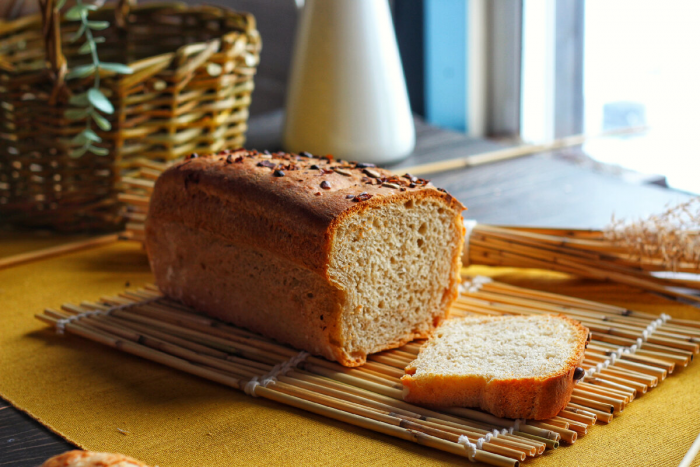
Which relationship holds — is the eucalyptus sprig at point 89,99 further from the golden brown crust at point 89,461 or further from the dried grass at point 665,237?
the dried grass at point 665,237

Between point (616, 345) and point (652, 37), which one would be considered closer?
point (616, 345)

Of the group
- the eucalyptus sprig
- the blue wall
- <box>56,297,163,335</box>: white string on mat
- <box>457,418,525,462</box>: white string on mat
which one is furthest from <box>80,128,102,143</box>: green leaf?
the blue wall

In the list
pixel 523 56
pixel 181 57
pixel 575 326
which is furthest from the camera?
pixel 523 56

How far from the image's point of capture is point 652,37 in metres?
2.59

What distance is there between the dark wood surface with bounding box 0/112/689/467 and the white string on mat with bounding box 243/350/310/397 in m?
0.82

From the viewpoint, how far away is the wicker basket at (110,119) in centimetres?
175

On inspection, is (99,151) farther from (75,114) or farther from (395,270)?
(395,270)

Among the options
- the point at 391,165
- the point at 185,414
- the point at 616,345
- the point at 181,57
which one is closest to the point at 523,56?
the point at 391,165

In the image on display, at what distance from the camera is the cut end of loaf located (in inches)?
47.5

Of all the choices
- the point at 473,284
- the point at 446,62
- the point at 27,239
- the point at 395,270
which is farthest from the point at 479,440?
the point at 446,62

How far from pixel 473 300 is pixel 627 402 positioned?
1.44 feet

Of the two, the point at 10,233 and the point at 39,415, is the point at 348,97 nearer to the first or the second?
the point at 10,233

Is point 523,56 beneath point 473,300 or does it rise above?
above

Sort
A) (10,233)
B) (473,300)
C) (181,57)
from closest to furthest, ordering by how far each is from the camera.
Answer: (473,300) < (181,57) < (10,233)
